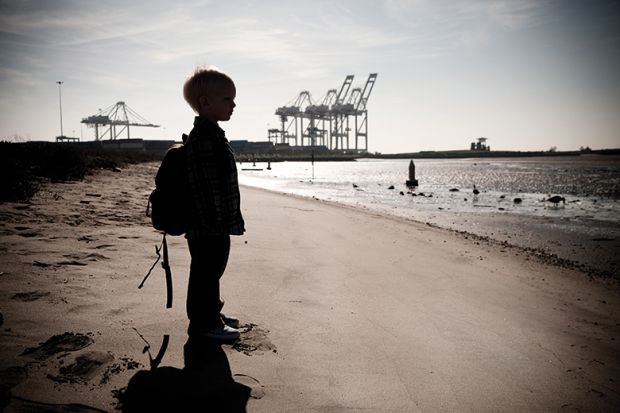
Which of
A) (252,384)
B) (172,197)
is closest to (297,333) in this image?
(252,384)

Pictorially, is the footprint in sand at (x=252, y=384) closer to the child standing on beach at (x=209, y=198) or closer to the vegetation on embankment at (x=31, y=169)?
the child standing on beach at (x=209, y=198)

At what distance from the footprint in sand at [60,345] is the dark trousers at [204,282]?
1.57 ft

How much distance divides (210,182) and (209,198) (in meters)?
0.08

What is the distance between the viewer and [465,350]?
2.02 meters

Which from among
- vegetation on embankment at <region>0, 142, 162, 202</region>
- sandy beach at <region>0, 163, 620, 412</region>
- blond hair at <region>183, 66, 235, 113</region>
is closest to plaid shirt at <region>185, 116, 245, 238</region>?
blond hair at <region>183, 66, 235, 113</region>

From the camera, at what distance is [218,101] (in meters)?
1.96

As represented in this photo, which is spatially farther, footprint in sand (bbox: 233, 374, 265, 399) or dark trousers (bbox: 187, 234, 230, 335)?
dark trousers (bbox: 187, 234, 230, 335)

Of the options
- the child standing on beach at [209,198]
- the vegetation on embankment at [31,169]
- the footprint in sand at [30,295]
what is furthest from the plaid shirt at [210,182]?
the vegetation on embankment at [31,169]

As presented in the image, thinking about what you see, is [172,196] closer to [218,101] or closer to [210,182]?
[210,182]

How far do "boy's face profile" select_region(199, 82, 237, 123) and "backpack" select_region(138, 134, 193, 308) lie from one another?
0.77 ft

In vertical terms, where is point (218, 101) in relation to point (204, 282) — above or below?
above

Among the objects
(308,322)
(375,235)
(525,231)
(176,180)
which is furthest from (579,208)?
(176,180)

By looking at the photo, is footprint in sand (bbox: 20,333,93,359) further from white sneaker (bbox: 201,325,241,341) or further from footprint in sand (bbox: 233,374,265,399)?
footprint in sand (bbox: 233,374,265,399)

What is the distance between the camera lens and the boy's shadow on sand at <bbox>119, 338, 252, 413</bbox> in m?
1.35
